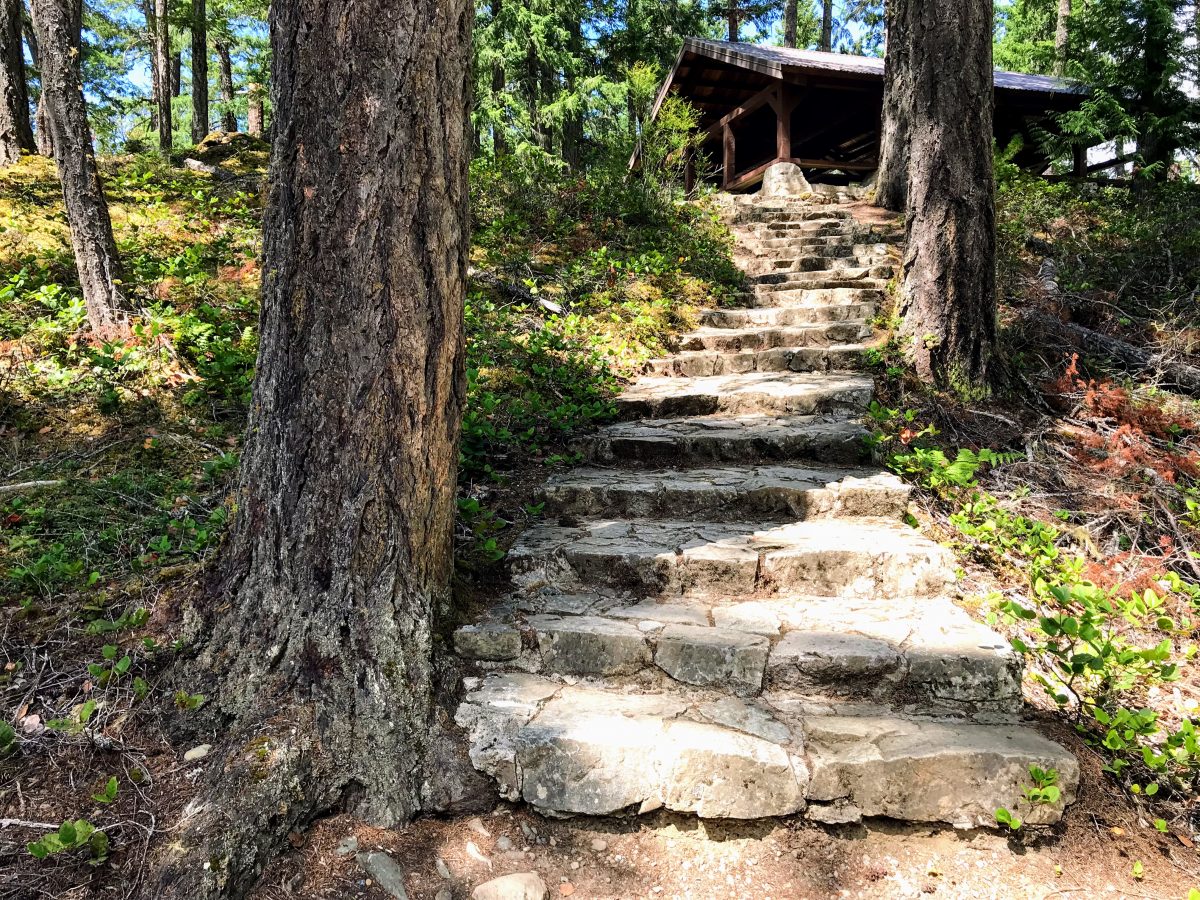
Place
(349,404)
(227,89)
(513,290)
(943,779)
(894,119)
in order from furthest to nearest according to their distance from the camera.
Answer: (227,89) → (894,119) → (513,290) → (349,404) → (943,779)

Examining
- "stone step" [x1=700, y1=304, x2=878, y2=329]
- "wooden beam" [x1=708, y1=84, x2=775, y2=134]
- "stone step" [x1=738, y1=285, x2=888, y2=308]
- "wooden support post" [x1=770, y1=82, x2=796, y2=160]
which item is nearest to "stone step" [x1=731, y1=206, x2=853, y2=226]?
"stone step" [x1=738, y1=285, x2=888, y2=308]

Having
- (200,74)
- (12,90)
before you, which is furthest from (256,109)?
(12,90)

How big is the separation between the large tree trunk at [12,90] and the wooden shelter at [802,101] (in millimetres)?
9085

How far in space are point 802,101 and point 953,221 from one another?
10.2m

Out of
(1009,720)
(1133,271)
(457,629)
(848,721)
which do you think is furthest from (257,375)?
(1133,271)

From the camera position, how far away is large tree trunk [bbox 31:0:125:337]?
433 centimetres

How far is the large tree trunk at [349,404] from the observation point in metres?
1.93

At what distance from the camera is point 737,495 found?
10.3ft

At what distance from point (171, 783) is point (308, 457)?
1.00 meters

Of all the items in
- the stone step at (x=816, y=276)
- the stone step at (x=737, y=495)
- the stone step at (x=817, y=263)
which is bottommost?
the stone step at (x=737, y=495)

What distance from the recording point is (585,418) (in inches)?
162

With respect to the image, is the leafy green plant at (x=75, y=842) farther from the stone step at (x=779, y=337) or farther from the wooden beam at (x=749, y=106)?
the wooden beam at (x=749, y=106)

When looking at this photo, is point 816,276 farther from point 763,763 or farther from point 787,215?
point 763,763

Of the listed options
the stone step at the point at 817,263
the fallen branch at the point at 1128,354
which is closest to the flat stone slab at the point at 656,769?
the fallen branch at the point at 1128,354
